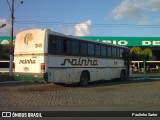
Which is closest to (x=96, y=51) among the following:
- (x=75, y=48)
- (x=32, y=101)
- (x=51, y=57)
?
(x=75, y=48)

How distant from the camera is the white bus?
20688 millimetres

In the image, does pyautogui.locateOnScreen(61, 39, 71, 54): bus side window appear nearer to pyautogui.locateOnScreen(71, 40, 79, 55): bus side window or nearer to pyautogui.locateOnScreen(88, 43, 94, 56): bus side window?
pyautogui.locateOnScreen(71, 40, 79, 55): bus side window

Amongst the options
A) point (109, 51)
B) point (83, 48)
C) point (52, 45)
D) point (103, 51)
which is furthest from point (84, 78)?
point (52, 45)

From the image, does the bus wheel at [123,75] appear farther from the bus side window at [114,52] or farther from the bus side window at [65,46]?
the bus side window at [65,46]

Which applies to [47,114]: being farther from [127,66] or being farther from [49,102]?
[127,66]

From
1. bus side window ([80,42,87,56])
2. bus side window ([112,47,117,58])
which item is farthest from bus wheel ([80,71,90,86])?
bus side window ([112,47,117,58])

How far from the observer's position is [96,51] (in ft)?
85.6

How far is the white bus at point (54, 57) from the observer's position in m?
20.7

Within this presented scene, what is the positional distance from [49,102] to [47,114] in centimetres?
438

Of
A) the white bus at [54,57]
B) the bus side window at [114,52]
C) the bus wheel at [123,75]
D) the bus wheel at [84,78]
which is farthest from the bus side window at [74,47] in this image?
the bus wheel at [123,75]

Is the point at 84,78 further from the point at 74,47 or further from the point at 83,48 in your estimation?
the point at 74,47

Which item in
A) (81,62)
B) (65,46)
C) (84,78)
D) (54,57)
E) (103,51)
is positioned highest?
(65,46)

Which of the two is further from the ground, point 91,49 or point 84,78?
point 91,49

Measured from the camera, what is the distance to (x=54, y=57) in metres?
21.1
